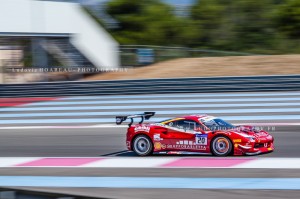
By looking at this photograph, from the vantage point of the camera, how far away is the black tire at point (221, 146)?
32.1 ft

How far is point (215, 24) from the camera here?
33.3 m

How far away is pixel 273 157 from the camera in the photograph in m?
9.84

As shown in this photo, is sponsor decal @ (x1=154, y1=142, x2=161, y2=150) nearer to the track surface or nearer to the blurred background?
the track surface

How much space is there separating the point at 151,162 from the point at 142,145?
0.74 metres

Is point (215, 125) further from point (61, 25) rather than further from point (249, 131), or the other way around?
point (61, 25)

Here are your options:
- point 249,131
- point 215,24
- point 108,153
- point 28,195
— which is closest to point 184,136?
point 249,131

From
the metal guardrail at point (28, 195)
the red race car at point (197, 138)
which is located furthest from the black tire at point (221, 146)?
the metal guardrail at point (28, 195)

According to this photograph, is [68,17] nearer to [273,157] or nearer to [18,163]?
[18,163]

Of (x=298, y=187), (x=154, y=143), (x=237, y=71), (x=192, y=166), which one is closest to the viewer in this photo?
(x=298, y=187)

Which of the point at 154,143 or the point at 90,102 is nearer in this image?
the point at 154,143

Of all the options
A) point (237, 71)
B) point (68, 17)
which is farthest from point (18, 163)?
point (68, 17)

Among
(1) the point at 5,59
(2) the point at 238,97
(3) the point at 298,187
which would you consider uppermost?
(1) the point at 5,59

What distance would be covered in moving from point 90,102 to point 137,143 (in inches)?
336

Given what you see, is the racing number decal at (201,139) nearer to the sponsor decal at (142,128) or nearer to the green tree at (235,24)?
the sponsor decal at (142,128)
